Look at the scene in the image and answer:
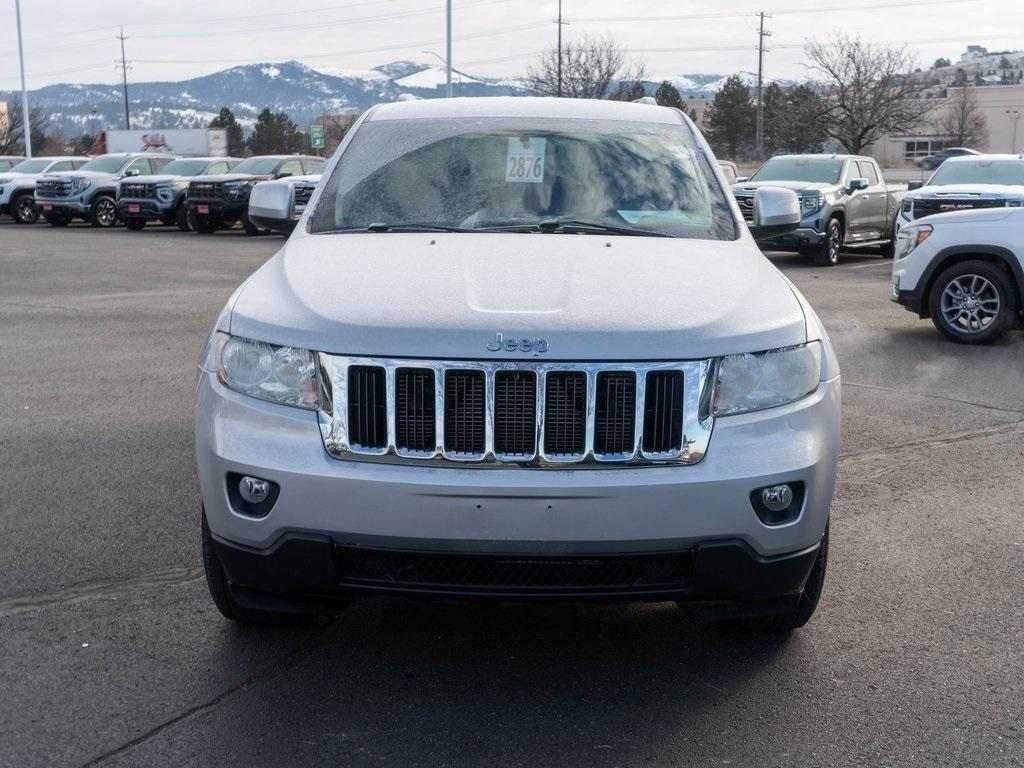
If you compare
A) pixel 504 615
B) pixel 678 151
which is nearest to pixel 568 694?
pixel 504 615

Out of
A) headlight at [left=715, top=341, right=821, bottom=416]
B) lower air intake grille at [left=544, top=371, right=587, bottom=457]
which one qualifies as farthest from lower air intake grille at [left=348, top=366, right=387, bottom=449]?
headlight at [left=715, top=341, right=821, bottom=416]

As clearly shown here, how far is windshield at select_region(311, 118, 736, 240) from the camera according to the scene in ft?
15.0

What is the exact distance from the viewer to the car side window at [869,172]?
20.5 meters

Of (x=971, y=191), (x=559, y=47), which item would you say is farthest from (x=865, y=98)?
(x=971, y=191)

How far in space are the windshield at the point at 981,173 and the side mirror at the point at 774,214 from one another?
12641 millimetres

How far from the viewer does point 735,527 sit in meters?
3.35

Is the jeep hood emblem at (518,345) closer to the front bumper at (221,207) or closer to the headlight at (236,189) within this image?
the front bumper at (221,207)

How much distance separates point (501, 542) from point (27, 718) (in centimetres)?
145

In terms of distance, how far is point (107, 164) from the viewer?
31531mm

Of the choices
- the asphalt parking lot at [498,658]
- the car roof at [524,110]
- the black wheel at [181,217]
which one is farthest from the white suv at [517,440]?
the black wheel at [181,217]

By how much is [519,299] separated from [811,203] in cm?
1596

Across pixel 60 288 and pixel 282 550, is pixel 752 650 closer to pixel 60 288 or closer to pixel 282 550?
pixel 282 550

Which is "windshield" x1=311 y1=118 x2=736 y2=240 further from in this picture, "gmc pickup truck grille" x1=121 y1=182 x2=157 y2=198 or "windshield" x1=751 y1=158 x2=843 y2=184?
"gmc pickup truck grille" x1=121 y1=182 x2=157 y2=198

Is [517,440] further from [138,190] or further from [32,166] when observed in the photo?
[32,166]
